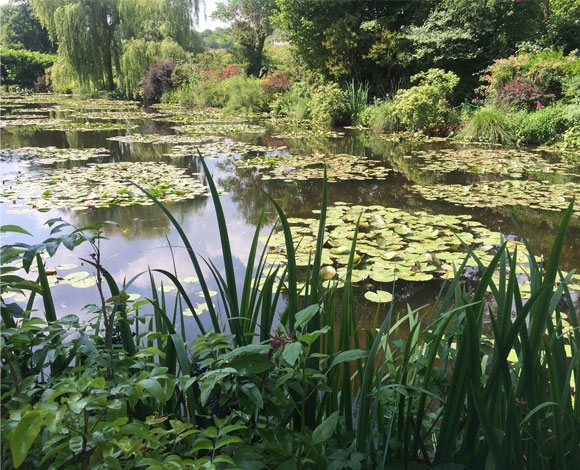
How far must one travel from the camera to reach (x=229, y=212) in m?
3.89

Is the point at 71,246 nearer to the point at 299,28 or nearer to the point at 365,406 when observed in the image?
the point at 365,406

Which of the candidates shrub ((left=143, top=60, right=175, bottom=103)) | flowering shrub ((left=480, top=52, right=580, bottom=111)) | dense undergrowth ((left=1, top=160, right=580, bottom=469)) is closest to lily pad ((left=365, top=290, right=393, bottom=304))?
dense undergrowth ((left=1, top=160, right=580, bottom=469))

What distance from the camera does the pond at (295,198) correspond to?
2.74 meters

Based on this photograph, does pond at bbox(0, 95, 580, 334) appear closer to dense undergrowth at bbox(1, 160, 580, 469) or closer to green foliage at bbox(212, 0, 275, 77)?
dense undergrowth at bbox(1, 160, 580, 469)

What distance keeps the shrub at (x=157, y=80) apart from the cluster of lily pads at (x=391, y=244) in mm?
14996

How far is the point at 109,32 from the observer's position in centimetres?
1480

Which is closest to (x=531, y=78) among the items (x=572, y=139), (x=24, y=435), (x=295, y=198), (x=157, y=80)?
(x=572, y=139)

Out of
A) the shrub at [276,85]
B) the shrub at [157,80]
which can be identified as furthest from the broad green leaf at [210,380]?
the shrub at [157,80]

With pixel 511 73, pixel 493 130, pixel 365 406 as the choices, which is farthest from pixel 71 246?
pixel 511 73

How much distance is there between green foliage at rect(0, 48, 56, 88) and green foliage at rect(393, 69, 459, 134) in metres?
23.0

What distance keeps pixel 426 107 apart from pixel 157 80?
12.4 metres

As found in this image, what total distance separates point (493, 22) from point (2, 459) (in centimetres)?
1173

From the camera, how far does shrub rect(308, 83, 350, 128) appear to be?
9938 millimetres

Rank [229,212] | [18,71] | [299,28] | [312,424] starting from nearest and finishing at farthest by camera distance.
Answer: [312,424]
[229,212]
[299,28]
[18,71]
